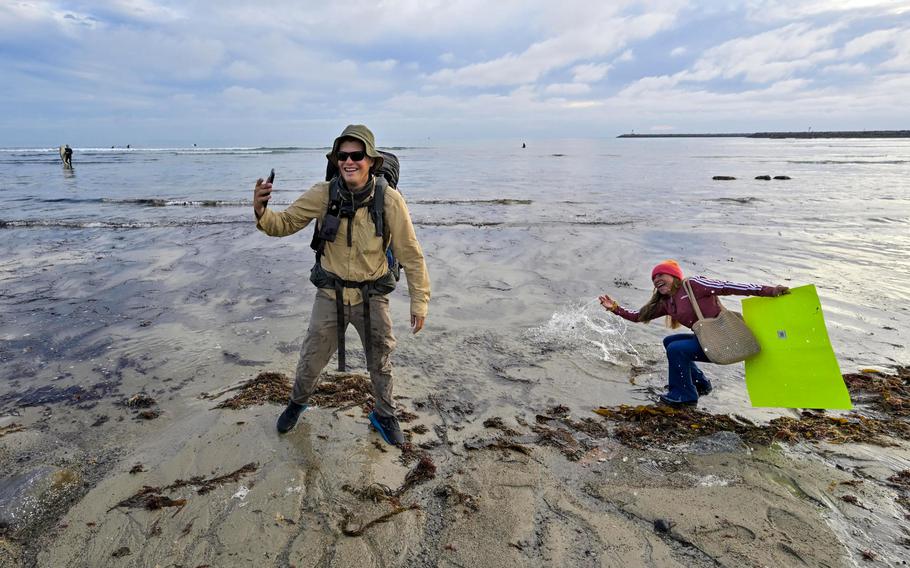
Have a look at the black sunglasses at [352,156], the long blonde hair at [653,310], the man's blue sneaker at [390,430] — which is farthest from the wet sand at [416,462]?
the black sunglasses at [352,156]

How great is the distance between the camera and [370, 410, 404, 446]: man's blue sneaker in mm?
4105

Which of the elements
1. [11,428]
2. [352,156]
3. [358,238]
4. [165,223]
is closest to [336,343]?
[358,238]

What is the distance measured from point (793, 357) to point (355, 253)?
3.73 meters

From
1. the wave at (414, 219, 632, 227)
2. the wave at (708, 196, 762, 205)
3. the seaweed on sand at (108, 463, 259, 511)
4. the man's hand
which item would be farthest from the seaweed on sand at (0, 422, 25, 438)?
the wave at (708, 196, 762, 205)

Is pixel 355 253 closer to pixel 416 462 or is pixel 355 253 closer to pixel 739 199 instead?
pixel 416 462

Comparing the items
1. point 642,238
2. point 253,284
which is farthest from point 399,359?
point 642,238

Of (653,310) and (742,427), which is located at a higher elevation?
(653,310)

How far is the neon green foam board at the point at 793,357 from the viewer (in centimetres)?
405

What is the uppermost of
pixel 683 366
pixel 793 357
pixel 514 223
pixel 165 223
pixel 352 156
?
pixel 352 156

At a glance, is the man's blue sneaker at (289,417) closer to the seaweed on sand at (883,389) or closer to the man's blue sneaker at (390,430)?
the man's blue sneaker at (390,430)

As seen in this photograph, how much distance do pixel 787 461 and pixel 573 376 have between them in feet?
6.74

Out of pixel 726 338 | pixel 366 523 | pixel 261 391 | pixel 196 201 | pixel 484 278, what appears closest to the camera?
pixel 366 523

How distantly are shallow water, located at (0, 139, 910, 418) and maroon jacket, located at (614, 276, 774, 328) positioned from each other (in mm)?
879

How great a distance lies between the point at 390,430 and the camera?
4121mm
